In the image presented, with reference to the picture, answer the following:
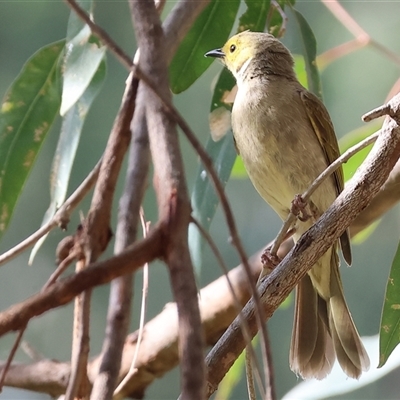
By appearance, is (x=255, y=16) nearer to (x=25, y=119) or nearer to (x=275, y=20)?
(x=275, y=20)

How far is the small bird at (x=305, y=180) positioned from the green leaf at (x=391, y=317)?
0.95 feet

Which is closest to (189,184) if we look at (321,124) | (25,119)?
(321,124)

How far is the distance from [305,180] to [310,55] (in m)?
0.40

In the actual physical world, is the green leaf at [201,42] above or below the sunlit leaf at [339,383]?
above

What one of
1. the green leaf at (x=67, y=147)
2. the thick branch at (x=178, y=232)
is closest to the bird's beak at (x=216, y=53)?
the green leaf at (x=67, y=147)

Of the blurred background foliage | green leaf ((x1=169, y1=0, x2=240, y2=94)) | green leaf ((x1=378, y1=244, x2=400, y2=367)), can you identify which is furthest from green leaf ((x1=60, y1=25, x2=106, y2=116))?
the blurred background foliage

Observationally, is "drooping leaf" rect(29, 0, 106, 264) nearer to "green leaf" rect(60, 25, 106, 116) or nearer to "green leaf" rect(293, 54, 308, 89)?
"green leaf" rect(60, 25, 106, 116)

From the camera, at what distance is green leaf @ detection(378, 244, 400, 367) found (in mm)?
1786

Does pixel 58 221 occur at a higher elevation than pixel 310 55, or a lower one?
lower

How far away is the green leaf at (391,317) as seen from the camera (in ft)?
5.86

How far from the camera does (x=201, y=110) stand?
13.2ft

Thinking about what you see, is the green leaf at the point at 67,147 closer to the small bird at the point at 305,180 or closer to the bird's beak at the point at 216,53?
the bird's beak at the point at 216,53

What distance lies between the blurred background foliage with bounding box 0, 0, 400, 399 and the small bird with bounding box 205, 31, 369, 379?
4.64 feet

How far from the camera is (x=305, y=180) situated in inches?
87.7
